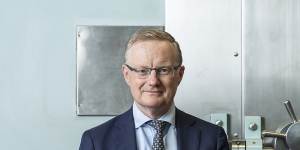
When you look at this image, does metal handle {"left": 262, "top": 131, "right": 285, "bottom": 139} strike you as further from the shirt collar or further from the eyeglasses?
the eyeglasses

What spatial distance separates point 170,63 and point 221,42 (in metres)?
0.60

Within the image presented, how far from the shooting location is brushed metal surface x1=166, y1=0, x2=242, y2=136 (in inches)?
72.1

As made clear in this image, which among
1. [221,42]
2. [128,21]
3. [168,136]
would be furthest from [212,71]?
[168,136]

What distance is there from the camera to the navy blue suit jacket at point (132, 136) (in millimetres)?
1354

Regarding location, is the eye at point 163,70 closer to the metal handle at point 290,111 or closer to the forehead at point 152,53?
the forehead at point 152,53

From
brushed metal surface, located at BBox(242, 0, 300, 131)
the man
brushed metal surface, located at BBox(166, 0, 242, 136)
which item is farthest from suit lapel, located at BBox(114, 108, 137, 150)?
brushed metal surface, located at BBox(242, 0, 300, 131)

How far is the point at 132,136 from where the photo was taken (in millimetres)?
1354

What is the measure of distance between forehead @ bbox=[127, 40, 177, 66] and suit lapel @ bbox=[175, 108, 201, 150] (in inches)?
8.3

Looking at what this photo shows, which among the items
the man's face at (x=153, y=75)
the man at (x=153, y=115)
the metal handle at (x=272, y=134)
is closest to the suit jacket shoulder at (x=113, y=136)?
the man at (x=153, y=115)

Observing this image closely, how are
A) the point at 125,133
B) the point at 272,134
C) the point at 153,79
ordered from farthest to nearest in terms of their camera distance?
1. the point at 272,134
2. the point at 125,133
3. the point at 153,79

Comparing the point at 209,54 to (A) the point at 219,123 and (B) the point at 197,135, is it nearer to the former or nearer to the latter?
(A) the point at 219,123

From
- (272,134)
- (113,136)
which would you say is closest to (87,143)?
(113,136)

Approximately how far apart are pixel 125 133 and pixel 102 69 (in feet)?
2.03

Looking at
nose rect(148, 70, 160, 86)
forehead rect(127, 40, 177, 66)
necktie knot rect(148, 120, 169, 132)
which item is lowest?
necktie knot rect(148, 120, 169, 132)
